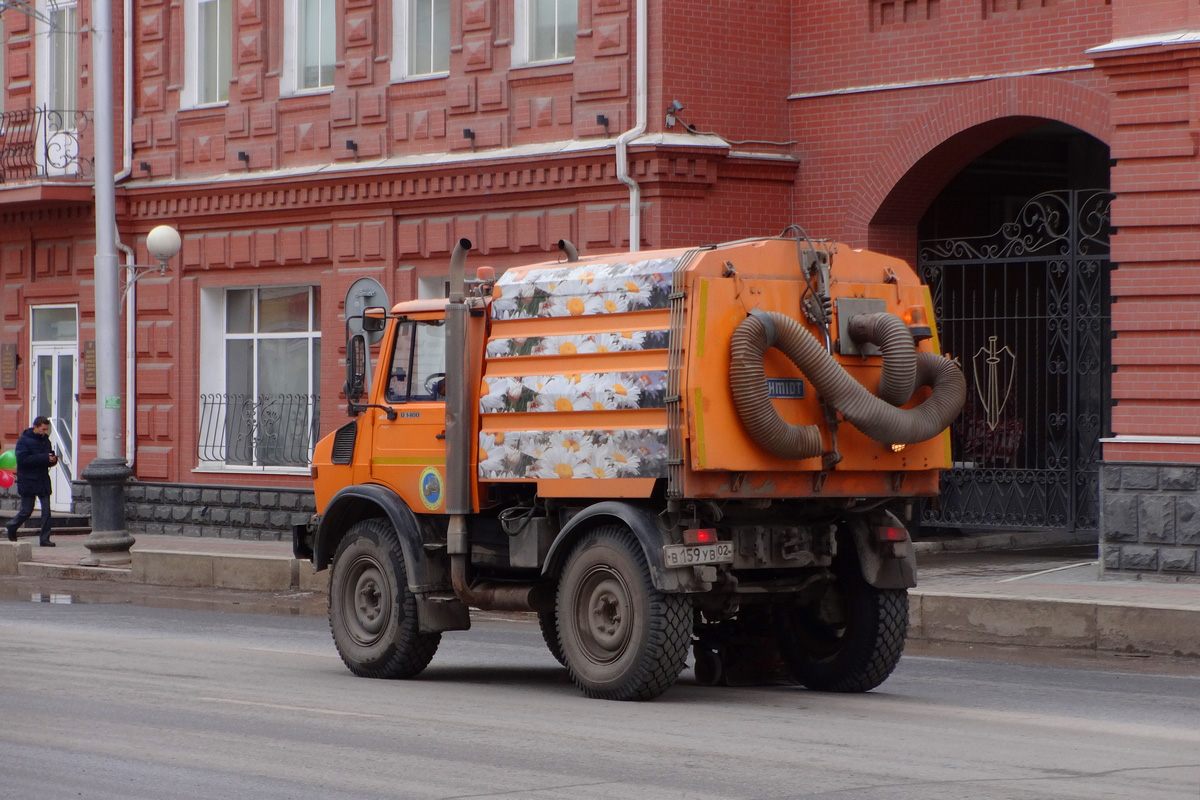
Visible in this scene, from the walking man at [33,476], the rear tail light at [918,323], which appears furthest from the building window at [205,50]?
the rear tail light at [918,323]

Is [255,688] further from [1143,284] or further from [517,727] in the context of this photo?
[1143,284]

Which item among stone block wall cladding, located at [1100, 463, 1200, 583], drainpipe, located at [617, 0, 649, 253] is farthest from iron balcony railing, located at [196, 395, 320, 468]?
stone block wall cladding, located at [1100, 463, 1200, 583]

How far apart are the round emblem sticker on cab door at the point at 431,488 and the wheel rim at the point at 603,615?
54.6 inches

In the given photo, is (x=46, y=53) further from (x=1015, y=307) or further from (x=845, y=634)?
(x=845, y=634)

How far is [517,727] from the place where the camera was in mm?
9727

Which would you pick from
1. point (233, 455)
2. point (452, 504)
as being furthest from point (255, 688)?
point (233, 455)

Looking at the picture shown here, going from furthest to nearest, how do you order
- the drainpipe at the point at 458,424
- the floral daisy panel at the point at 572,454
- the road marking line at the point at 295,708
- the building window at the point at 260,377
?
the building window at the point at 260,377 < the drainpipe at the point at 458,424 < the floral daisy panel at the point at 572,454 < the road marking line at the point at 295,708

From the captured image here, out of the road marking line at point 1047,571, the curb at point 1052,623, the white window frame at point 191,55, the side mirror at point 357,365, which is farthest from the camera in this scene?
the white window frame at point 191,55

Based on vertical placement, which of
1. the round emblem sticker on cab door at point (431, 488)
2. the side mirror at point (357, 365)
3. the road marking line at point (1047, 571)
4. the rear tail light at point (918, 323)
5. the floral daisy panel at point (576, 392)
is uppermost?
the rear tail light at point (918, 323)

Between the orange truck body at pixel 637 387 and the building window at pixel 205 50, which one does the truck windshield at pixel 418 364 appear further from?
the building window at pixel 205 50

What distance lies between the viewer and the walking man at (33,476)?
23938 millimetres

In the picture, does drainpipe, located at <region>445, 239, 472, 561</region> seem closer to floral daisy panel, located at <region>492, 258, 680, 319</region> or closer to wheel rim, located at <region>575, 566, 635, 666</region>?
floral daisy panel, located at <region>492, 258, 680, 319</region>

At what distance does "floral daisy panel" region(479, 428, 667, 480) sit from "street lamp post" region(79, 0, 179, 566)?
10435mm

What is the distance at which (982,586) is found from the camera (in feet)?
52.1
